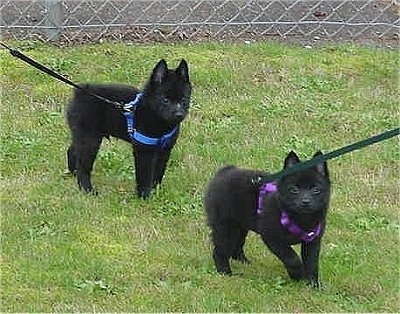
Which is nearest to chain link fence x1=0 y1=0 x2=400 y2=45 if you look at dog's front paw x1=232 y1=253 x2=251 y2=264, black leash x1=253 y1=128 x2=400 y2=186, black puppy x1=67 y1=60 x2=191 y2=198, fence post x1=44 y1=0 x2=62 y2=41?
fence post x1=44 y1=0 x2=62 y2=41

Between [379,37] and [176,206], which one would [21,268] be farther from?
[379,37]

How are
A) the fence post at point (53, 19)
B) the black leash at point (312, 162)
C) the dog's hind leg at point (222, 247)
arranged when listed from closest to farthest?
1. the black leash at point (312, 162)
2. the dog's hind leg at point (222, 247)
3. the fence post at point (53, 19)

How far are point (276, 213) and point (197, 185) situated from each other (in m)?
1.89

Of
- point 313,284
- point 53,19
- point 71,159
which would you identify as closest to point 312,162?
point 313,284

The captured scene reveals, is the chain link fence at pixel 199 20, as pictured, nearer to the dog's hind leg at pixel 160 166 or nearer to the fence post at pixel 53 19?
the fence post at pixel 53 19

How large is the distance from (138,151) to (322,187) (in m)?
2.00

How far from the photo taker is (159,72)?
6758 mm

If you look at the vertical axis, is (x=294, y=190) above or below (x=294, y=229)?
above

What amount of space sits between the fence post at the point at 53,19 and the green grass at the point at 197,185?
205 millimetres

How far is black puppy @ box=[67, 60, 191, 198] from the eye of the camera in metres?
6.80

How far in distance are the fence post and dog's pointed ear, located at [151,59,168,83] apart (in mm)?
3825

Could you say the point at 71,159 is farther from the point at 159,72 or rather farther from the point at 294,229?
the point at 294,229

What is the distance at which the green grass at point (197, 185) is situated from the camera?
17.6 ft

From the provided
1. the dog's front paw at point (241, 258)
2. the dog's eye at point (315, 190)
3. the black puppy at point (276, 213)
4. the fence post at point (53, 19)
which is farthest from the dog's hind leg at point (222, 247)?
the fence post at point (53, 19)
